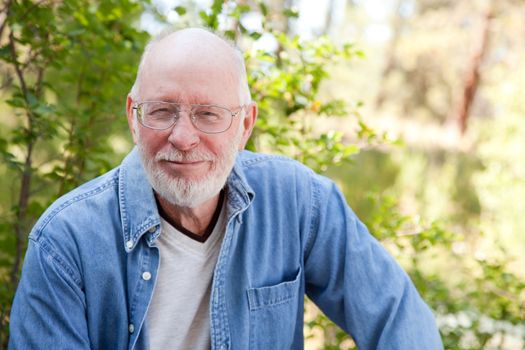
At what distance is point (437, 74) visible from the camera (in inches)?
878

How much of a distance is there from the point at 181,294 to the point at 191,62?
0.61 meters

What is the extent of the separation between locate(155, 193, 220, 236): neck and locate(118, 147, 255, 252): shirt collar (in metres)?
0.06

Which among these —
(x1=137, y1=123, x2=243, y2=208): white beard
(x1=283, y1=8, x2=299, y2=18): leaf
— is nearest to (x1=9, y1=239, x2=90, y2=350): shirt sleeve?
(x1=137, y1=123, x2=243, y2=208): white beard

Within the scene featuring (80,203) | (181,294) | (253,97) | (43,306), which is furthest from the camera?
(253,97)

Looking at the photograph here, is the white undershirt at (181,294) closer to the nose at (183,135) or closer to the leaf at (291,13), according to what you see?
the nose at (183,135)

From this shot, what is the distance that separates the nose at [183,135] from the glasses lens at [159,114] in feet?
0.07

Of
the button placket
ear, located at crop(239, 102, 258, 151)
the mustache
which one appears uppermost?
ear, located at crop(239, 102, 258, 151)

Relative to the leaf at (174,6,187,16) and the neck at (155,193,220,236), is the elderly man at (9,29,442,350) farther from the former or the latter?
the leaf at (174,6,187,16)

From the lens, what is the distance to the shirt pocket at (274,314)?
63.7 inches

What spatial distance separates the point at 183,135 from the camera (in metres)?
1.45

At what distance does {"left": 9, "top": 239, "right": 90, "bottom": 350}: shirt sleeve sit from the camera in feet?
4.38

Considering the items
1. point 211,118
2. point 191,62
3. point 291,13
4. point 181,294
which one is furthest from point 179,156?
point 291,13

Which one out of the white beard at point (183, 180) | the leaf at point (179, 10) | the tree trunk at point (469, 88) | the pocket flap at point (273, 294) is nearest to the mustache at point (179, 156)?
the white beard at point (183, 180)

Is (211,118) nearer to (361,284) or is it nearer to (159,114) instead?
(159,114)
